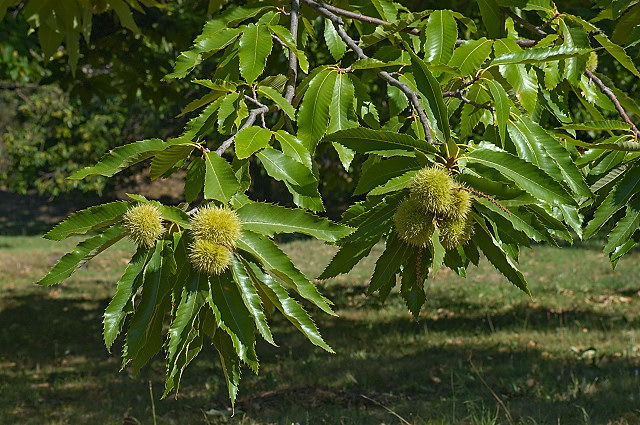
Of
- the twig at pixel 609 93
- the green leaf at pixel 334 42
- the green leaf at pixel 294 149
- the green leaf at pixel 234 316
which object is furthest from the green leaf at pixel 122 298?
the twig at pixel 609 93

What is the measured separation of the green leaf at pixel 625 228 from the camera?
1729mm

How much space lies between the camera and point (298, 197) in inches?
58.3

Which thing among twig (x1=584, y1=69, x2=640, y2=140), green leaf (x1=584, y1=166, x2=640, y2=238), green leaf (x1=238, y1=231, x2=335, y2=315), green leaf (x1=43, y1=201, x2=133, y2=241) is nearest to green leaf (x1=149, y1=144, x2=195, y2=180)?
green leaf (x1=43, y1=201, x2=133, y2=241)

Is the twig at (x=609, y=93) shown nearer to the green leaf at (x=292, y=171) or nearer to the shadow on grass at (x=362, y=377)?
the green leaf at (x=292, y=171)

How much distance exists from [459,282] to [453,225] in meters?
8.44

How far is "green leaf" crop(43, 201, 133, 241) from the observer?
52.7 inches

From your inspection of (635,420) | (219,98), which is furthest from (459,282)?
(219,98)

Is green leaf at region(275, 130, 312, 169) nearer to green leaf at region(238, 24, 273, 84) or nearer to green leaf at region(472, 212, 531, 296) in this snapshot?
green leaf at region(238, 24, 273, 84)

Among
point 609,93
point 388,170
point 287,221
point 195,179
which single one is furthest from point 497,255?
point 609,93

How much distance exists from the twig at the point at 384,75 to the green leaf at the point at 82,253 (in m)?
0.67

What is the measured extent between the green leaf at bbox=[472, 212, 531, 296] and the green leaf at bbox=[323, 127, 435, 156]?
184 mm

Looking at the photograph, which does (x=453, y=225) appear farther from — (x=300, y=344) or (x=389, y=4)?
(x=300, y=344)

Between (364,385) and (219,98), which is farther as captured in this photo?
(364,385)

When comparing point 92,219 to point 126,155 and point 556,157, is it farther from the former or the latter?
point 556,157
